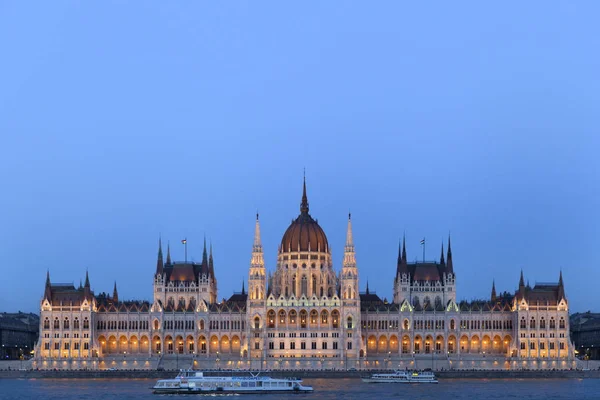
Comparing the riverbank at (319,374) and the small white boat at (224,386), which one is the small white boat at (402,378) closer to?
the riverbank at (319,374)

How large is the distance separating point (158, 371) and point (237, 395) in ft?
159

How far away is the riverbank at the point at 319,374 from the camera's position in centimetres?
19300

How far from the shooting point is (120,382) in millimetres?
180125

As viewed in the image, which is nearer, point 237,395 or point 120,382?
point 237,395

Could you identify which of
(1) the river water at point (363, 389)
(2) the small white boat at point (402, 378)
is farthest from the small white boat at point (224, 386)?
(2) the small white boat at point (402, 378)

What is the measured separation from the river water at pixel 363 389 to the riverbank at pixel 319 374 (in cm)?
681

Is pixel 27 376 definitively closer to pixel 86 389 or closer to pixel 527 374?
pixel 86 389

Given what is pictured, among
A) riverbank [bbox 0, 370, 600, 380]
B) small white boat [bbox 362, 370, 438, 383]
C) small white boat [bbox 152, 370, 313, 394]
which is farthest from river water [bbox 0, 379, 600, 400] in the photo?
riverbank [bbox 0, 370, 600, 380]

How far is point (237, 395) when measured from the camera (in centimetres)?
15212

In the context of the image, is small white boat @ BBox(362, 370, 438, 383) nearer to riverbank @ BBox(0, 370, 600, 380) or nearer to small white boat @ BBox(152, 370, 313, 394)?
riverbank @ BBox(0, 370, 600, 380)

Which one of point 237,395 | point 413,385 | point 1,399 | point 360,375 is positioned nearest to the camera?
point 1,399

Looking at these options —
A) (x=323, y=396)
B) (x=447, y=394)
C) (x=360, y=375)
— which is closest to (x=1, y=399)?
(x=323, y=396)

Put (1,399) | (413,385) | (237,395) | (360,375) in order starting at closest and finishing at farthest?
(1,399) < (237,395) < (413,385) < (360,375)

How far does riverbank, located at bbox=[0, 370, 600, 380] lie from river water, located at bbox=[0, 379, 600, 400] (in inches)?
268
